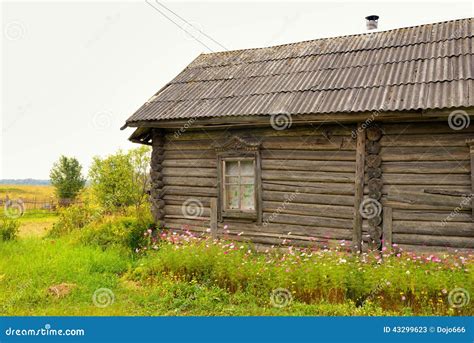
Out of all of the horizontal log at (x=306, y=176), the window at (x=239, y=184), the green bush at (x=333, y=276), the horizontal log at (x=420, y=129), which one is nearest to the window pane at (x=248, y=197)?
the window at (x=239, y=184)

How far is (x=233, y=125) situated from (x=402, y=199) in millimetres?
3639

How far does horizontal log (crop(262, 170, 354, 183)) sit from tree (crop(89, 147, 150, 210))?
18.9m

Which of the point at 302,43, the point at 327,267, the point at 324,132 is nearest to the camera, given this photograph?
the point at 327,267

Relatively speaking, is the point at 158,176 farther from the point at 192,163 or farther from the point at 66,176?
the point at 66,176

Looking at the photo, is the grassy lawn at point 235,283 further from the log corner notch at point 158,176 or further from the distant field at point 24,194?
the distant field at point 24,194

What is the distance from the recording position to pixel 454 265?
703cm

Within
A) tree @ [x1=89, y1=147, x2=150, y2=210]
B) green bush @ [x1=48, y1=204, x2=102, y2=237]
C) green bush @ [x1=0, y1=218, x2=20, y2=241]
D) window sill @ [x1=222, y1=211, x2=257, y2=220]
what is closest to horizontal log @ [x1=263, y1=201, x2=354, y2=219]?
window sill @ [x1=222, y1=211, x2=257, y2=220]

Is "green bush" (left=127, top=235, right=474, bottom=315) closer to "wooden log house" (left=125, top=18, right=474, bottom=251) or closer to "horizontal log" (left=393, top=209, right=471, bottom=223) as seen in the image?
"horizontal log" (left=393, top=209, right=471, bottom=223)

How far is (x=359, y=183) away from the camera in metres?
8.28

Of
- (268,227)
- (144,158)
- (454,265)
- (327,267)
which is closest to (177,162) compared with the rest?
(268,227)

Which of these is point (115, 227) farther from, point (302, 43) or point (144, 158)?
point (144, 158)

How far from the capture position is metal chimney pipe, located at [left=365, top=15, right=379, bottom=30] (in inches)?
454

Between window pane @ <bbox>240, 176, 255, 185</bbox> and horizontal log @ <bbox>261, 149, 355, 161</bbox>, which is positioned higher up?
horizontal log @ <bbox>261, 149, 355, 161</bbox>

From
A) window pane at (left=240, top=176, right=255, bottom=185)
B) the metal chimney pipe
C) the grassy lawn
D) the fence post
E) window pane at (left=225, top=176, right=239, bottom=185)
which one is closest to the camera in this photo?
the grassy lawn
